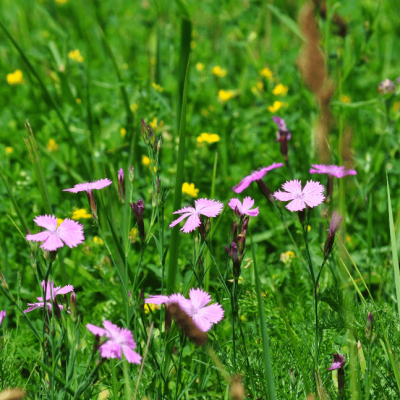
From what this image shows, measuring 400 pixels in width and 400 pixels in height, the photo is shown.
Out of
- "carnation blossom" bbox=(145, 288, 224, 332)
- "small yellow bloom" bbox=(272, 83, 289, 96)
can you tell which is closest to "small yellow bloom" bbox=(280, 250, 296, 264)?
"carnation blossom" bbox=(145, 288, 224, 332)

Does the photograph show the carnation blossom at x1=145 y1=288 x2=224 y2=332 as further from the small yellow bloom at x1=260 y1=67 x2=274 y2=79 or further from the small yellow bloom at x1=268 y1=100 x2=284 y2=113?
the small yellow bloom at x1=260 y1=67 x2=274 y2=79

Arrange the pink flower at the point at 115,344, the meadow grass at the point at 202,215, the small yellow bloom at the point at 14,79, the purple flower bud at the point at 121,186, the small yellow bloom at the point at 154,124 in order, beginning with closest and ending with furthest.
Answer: the pink flower at the point at 115,344 < the meadow grass at the point at 202,215 < the purple flower bud at the point at 121,186 < the small yellow bloom at the point at 154,124 < the small yellow bloom at the point at 14,79

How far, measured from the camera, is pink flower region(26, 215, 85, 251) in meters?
0.95

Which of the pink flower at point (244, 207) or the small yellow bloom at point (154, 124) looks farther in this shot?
the small yellow bloom at point (154, 124)

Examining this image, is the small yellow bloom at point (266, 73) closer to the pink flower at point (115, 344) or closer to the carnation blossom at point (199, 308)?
the carnation blossom at point (199, 308)

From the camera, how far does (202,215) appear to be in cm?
141

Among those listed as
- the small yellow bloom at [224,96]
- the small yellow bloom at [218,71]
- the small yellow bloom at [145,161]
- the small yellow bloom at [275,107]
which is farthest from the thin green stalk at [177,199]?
the small yellow bloom at [218,71]

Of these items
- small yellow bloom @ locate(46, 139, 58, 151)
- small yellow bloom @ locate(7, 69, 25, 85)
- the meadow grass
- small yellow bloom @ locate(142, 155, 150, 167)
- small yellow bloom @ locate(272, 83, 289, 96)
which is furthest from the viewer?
small yellow bloom @ locate(7, 69, 25, 85)

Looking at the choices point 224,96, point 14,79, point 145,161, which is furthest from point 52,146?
point 224,96

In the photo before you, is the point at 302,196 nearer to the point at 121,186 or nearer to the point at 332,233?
the point at 332,233

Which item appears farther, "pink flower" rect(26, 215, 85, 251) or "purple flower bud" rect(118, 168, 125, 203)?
"purple flower bud" rect(118, 168, 125, 203)

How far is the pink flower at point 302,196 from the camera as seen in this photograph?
42.9 inches

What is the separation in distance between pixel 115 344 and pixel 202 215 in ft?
1.88

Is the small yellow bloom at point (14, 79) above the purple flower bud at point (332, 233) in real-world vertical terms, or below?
above
